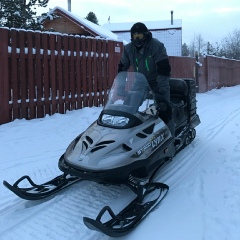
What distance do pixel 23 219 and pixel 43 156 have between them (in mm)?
2028

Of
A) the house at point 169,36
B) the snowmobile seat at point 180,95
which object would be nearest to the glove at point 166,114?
the snowmobile seat at point 180,95

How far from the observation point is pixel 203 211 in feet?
11.0

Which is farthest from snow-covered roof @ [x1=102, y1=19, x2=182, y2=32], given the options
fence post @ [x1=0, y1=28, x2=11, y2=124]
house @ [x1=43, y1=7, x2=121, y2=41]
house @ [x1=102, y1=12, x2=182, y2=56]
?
fence post @ [x1=0, y1=28, x2=11, y2=124]

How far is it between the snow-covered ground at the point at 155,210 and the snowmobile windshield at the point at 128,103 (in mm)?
806

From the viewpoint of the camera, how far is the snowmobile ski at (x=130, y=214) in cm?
278

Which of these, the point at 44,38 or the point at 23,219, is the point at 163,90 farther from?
the point at 44,38

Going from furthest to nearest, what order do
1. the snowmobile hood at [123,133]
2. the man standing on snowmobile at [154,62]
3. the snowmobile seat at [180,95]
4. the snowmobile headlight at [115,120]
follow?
the snowmobile seat at [180,95] < the man standing on snowmobile at [154,62] < the snowmobile headlight at [115,120] < the snowmobile hood at [123,133]

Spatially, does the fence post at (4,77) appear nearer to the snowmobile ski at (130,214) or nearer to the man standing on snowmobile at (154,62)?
the man standing on snowmobile at (154,62)

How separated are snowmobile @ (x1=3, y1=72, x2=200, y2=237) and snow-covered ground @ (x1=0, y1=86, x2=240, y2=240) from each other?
0.45 feet

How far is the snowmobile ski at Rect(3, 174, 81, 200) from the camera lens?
351 cm

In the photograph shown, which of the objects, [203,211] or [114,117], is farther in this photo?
[114,117]

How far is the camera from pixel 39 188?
378cm

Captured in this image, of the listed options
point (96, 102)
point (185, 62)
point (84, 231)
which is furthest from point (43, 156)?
point (185, 62)

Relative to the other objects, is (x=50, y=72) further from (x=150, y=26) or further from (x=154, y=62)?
(x=150, y=26)
